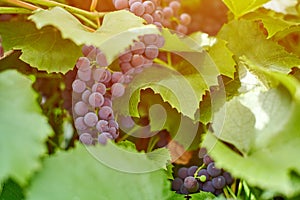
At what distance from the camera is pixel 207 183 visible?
572mm

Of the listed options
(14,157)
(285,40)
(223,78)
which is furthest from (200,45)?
(14,157)

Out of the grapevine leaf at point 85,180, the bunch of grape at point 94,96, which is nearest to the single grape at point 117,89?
the bunch of grape at point 94,96

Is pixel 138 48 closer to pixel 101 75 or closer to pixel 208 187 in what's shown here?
pixel 101 75

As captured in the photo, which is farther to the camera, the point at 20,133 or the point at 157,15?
the point at 157,15

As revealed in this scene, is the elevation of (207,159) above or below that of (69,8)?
below

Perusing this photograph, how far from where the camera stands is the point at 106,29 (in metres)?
0.49

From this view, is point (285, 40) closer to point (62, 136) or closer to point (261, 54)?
point (261, 54)

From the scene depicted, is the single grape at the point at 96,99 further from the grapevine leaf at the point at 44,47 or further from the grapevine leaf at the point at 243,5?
the grapevine leaf at the point at 243,5

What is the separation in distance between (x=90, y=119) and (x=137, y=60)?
0.07 metres

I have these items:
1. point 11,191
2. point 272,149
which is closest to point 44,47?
point 11,191

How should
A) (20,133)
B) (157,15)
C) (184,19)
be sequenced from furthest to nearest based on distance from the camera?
1. (184,19)
2. (157,15)
3. (20,133)

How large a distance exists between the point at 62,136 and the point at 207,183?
0.63ft

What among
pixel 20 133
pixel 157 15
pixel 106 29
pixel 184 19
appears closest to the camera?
A: pixel 20 133

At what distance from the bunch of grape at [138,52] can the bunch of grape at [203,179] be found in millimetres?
114
